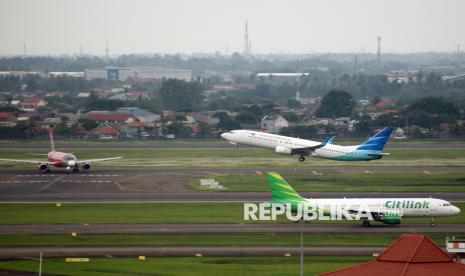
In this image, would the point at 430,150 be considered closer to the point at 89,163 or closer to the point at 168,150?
the point at 168,150

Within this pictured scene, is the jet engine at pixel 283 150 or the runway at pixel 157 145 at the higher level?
the jet engine at pixel 283 150

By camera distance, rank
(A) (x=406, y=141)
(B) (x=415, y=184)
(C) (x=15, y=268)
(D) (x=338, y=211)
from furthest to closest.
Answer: (A) (x=406, y=141), (B) (x=415, y=184), (D) (x=338, y=211), (C) (x=15, y=268)

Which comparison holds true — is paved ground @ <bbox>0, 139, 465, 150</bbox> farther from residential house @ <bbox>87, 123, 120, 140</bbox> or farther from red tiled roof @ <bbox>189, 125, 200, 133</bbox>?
red tiled roof @ <bbox>189, 125, 200, 133</bbox>

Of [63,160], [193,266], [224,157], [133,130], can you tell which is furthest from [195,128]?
[193,266]

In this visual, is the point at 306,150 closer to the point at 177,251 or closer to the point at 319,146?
the point at 319,146

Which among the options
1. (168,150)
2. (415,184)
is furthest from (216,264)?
(168,150)

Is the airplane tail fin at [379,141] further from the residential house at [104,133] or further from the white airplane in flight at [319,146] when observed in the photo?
the residential house at [104,133]

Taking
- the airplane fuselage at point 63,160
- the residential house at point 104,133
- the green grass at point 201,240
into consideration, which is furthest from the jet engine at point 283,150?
the residential house at point 104,133
